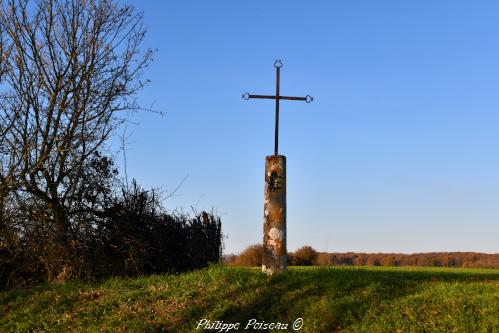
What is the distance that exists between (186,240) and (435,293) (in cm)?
750

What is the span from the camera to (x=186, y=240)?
14.7 meters

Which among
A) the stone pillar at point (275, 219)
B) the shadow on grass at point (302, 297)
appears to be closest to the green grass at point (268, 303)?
the shadow on grass at point (302, 297)

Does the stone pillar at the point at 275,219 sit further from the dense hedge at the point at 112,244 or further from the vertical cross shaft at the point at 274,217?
the dense hedge at the point at 112,244

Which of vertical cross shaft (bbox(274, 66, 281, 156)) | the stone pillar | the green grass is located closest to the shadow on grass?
the green grass

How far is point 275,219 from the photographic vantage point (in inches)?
431

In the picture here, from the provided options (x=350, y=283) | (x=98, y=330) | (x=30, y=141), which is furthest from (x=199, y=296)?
(x=30, y=141)

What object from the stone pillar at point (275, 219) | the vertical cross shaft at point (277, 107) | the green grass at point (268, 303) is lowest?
the green grass at point (268, 303)

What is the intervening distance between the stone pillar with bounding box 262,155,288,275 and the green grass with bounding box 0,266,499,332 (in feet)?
1.00

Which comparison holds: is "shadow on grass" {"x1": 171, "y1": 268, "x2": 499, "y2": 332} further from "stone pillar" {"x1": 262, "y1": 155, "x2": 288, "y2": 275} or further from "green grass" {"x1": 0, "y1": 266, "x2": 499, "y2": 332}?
"stone pillar" {"x1": 262, "y1": 155, "x2": 288, "y2": 275}

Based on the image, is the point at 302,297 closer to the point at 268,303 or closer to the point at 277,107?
the point at 268,303

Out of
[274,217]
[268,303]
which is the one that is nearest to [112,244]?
[274,217]

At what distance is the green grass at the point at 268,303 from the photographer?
813 cm

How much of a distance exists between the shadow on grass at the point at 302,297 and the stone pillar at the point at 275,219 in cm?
34

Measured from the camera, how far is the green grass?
26.7 ft
